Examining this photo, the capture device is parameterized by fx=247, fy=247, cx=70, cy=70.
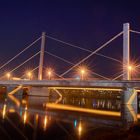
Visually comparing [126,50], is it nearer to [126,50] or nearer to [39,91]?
[126,50]

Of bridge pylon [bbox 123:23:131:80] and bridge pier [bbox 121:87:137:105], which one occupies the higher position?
bridge pylon [bbox 123:23:131:80]

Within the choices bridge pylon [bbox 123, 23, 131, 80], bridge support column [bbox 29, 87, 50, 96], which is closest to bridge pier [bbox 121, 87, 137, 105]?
bridge pylon [bbox 123, 23, 131, 80]

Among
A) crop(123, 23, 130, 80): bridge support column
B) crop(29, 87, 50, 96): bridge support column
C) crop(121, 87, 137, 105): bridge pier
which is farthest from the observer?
crop(29, 87, 50, 96): bridge support column

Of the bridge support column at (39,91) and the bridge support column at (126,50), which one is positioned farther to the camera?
the bridge support column at (39,91)

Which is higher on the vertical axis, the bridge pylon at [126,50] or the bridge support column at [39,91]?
the bridge pylon at [126,50]

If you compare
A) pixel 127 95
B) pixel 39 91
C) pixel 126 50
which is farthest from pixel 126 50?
pixel 39 91

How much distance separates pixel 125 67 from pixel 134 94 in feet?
13.1

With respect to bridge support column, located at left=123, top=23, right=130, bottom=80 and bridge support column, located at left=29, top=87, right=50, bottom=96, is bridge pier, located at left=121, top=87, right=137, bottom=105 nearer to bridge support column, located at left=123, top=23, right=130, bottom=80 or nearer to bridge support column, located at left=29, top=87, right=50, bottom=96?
bridge support column, located at left=123, top=23, right=130, bottom=80

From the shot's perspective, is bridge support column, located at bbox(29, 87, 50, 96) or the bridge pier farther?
bridge support column, located at bbox(29, 87, 50, 96)

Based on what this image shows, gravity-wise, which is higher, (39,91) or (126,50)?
(126,50)

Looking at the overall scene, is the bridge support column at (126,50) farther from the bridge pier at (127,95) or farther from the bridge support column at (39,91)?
the bridge support column at (39,91)

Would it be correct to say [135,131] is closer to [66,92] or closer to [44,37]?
[44,37]

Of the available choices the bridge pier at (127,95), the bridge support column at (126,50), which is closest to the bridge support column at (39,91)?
the bridge pier at (127,95)

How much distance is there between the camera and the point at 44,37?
37.1 m
